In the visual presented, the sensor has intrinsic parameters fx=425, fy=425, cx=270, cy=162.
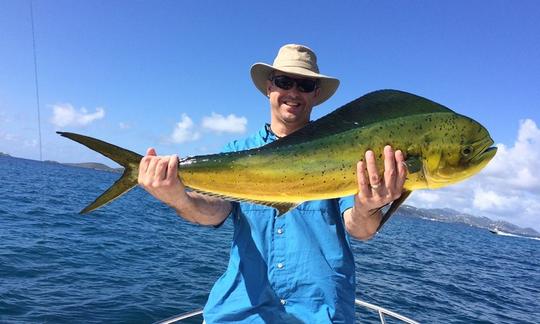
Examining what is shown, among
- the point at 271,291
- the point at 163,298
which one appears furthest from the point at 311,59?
the point at 163,298

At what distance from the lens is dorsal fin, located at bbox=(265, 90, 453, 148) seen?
2647mm

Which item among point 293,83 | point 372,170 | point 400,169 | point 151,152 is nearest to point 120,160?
point 151,152

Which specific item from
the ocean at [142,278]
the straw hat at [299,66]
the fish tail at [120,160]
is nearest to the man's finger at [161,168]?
the fish tail at [120,160]

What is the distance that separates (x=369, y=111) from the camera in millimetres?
2691

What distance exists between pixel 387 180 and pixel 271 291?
122cm

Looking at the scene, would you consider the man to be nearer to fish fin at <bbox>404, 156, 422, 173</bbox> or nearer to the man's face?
the man's face

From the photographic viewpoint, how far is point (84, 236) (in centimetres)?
1859

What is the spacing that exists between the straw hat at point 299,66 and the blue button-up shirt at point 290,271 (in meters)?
1.09

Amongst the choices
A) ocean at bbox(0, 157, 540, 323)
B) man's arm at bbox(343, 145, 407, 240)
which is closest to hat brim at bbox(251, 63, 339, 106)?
man's arm at bbox(343, 145, 407, 240)

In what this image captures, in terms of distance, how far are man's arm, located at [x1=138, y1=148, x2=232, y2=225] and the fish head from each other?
64.2 inches

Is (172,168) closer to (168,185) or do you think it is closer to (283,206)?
(168,185)

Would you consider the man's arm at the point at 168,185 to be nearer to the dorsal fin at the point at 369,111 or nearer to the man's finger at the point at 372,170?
the dorsal fin at the point at 369,111

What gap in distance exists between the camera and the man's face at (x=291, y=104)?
3.58 meters

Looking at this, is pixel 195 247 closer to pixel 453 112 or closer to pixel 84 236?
pixel 84 236
